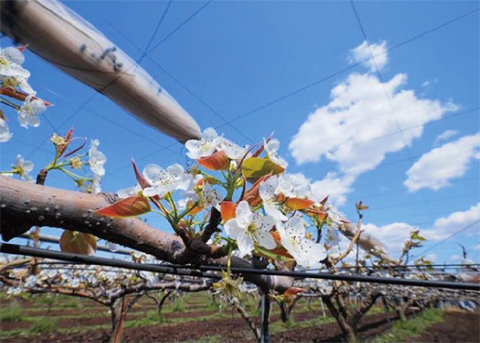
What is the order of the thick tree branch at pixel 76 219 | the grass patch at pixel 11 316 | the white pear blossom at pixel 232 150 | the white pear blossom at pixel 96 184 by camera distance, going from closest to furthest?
the thick tree branch at pixel 76 219, the white pear blossom at pixel 232 150, the white pear blossom at pixel 96 184, the grass patch at pixel 11 316

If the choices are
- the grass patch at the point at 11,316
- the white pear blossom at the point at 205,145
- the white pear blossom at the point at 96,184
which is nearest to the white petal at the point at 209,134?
the white pear blossom at the point at 205,145

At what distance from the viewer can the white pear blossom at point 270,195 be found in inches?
14.3

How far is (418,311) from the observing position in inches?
480

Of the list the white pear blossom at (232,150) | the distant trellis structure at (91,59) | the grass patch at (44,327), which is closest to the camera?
the white pear blossom at (232,150)

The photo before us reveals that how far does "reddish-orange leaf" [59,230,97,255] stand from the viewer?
1.48 ft

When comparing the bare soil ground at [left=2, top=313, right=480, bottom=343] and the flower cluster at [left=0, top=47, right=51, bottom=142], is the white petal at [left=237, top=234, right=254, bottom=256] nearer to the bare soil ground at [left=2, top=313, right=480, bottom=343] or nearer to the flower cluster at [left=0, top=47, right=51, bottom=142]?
the flower cluster at [left=0, top=47, right=51, bottom=142]

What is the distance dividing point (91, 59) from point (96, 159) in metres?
0.99

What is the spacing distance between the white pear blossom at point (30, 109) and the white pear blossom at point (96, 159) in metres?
0.11

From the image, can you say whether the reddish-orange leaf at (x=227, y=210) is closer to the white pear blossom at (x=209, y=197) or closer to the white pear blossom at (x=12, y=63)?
the white pear blossom at (x=209, y=197)

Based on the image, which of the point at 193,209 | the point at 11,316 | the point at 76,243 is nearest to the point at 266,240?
the point at 193,209

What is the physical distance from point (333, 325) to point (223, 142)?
26.6 feet

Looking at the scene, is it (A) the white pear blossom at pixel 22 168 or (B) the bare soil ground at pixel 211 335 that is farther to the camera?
(B) the bare soil ground at pixel 211 335

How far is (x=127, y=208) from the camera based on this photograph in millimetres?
338

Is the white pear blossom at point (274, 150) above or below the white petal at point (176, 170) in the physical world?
above
